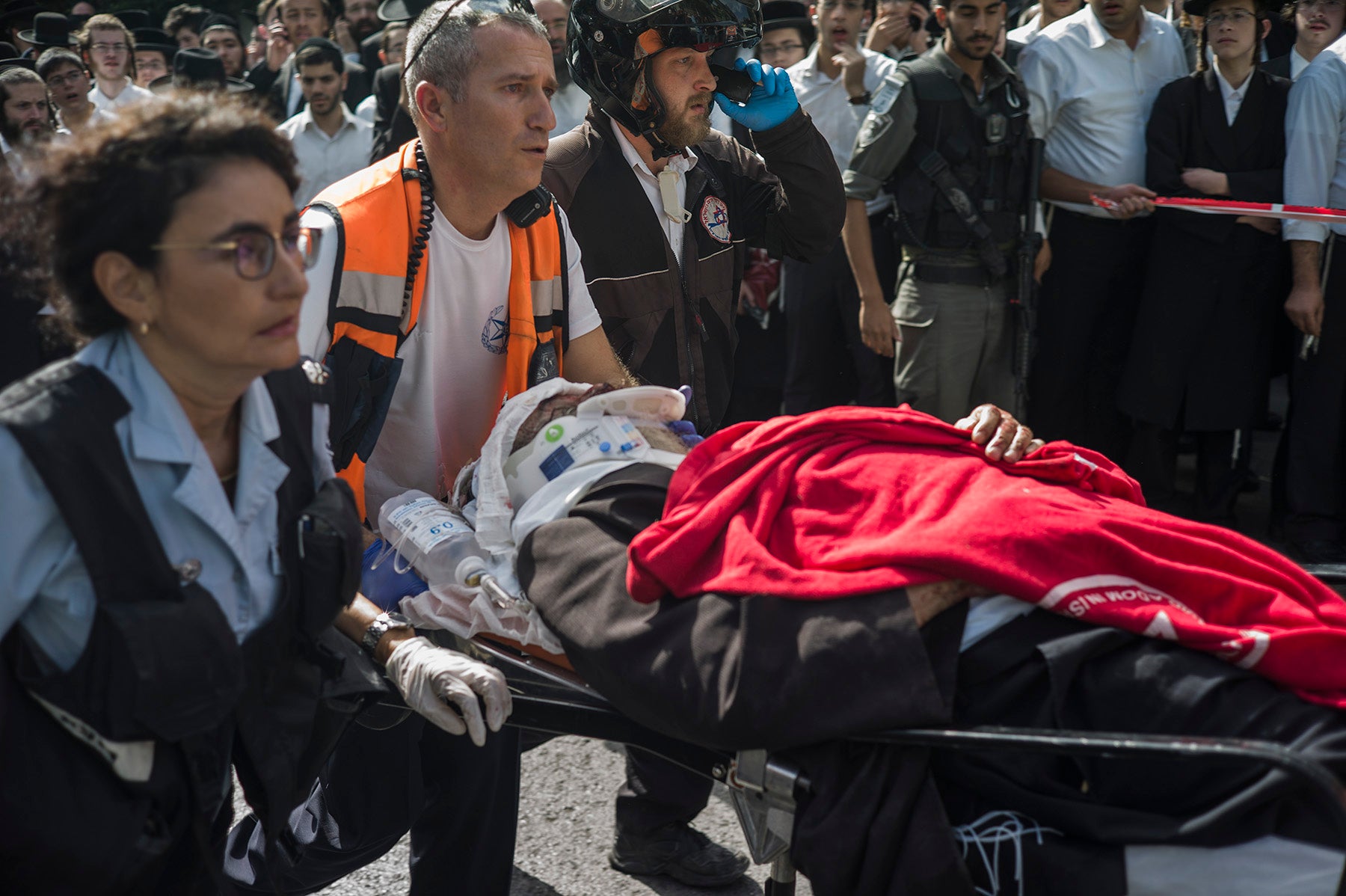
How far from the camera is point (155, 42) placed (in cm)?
943

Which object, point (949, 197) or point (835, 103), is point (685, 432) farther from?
point (835, 103)

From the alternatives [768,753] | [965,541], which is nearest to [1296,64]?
[965,541]

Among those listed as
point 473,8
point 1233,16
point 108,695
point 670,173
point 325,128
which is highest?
point 473,8

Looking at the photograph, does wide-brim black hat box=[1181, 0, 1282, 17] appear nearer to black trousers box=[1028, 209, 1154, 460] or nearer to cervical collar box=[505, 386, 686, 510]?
black trousers box=[1028, 209, 1154, 460]

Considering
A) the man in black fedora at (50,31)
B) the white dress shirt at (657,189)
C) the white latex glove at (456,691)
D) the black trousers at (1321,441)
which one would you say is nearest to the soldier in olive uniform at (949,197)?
the black trousers at (1321,441)

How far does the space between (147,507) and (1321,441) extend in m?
4.58

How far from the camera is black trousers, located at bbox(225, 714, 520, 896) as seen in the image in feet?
8.37

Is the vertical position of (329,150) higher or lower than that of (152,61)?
lower

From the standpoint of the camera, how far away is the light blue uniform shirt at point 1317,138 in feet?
15.4

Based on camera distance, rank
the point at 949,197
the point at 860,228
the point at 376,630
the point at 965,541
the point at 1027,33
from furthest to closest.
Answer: the point at 1027,33 → the point at 860,228 → the point at 949,197 → the point at 376,630 → the point at 965,541

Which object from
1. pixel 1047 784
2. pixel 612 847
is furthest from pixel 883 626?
pixel 612 847

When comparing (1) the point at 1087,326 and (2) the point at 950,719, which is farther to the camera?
(1) the point at 1087,326

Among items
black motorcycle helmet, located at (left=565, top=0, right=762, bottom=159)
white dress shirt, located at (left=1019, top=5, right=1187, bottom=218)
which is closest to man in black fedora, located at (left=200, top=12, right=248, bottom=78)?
white dress shirt, located at (left=1019, top=5, right=1187, bottom=218)

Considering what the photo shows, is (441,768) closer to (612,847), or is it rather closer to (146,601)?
(612,847)
